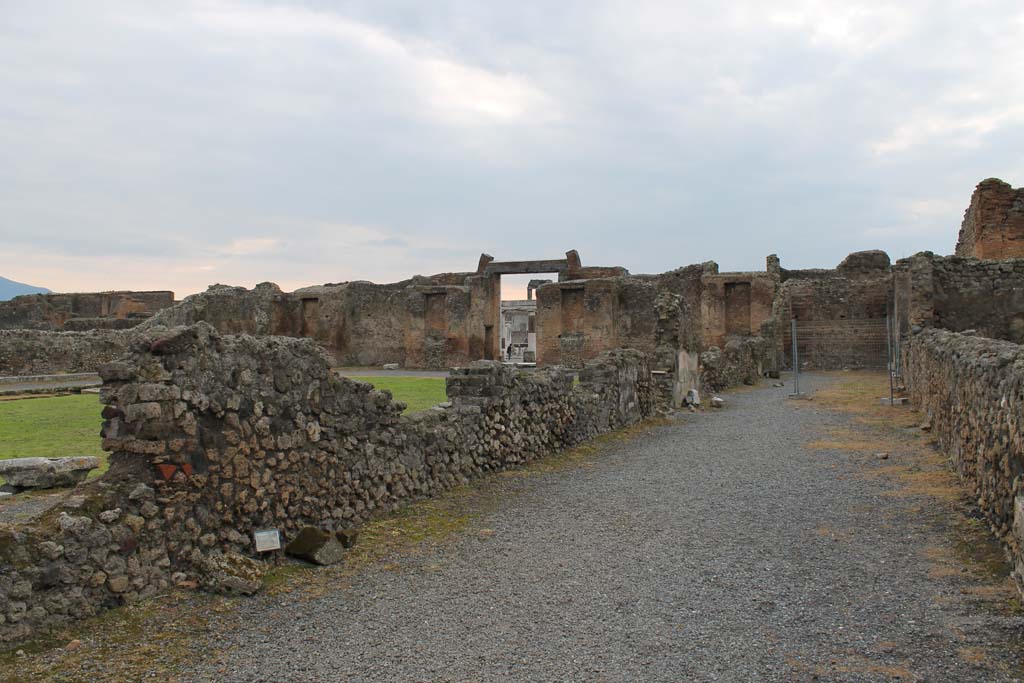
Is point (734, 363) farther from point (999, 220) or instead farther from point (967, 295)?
point (999, 220)

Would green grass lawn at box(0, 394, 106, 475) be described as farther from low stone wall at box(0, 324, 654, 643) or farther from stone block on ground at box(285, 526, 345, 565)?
stone block on ground at box(285, 526, 345, 565)

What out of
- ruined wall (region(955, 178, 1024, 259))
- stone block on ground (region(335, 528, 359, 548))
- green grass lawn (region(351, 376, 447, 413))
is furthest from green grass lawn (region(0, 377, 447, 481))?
ruined wall (region(955, 178, 1024, 259))

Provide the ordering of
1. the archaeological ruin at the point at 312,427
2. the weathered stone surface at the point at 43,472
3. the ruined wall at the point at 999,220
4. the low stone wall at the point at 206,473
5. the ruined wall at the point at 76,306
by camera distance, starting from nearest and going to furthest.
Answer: the low stone wall at the point at 206,473 → the archaeological ruin at the point at 312,427 → the weathered stone surface at the point at 43,472 → the ruined wall at the point at 999,220 → the ruined wall at the point at 76,306

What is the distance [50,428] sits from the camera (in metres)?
10.7

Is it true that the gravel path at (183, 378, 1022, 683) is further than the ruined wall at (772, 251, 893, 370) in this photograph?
No

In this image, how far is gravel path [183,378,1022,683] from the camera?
378 cm

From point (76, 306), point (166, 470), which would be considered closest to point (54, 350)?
point (76, 306)

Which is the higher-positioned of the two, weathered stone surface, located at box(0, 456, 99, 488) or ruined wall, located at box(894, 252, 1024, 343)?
ruined wall, located at box(894, 252, 1024, 343)

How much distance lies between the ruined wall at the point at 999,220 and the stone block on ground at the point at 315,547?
26.0m

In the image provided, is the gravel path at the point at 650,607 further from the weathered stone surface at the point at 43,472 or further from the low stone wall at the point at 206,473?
the weathered stone surface at the point at 43,472

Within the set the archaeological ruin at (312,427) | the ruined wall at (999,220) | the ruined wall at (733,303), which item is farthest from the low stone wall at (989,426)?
the ruined wall at (733,303)

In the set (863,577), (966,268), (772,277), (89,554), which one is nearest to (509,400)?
(863,577)

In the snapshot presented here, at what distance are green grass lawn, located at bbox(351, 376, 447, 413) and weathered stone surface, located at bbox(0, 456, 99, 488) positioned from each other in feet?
17.8

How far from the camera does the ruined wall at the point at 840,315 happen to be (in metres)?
28.4
